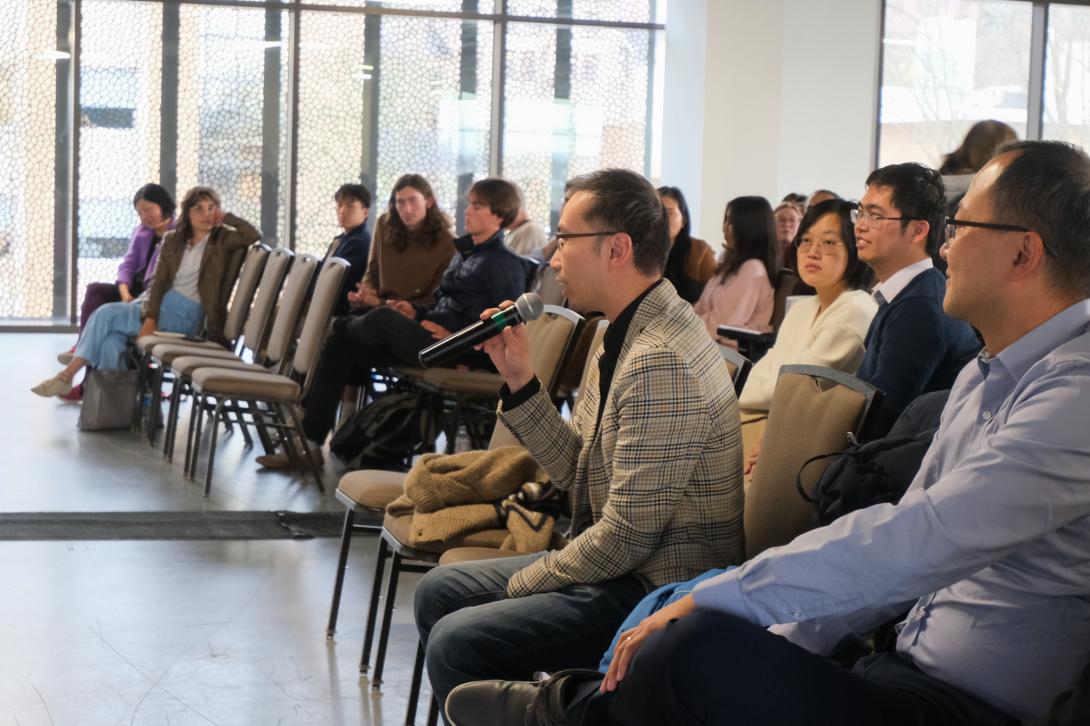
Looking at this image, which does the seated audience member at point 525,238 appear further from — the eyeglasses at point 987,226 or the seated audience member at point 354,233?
the eyeglasses at point 987,226

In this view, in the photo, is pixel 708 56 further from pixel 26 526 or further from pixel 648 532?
pixel 648 532

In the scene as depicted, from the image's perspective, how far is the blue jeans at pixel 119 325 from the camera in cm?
688

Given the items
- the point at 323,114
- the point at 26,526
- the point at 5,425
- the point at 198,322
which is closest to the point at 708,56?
the point at 323,114

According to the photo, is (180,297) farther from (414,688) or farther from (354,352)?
(414,688)

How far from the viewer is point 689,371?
2275 millimetres

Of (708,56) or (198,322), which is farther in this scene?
(708,56)

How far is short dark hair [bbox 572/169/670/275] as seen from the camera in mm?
2453

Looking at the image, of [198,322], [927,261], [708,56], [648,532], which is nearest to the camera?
[648,532]

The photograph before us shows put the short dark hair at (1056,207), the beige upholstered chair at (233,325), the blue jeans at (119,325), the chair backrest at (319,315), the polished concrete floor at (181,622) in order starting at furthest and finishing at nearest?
the blue jeans at (119,325) < the beige upholstered chair at (233,325) < the chair backrest at (319,315) < the polished concrete floor at (181,622) < the short dark hair at (1056,207)

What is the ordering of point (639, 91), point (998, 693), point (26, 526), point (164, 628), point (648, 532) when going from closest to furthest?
1. point (998, 693)
2. point (648, 532)
3. point (164, 628)
4. point (26, 526)
5. point (639, 91)

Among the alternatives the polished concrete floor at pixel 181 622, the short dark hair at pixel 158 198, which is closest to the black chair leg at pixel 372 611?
the polished concrete floor at pixel 181 622

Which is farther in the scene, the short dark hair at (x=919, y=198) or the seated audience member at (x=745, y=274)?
the seated audience member at (x=745, y=274)

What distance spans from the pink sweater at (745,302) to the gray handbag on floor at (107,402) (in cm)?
293

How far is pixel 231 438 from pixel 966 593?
532 centimetres
